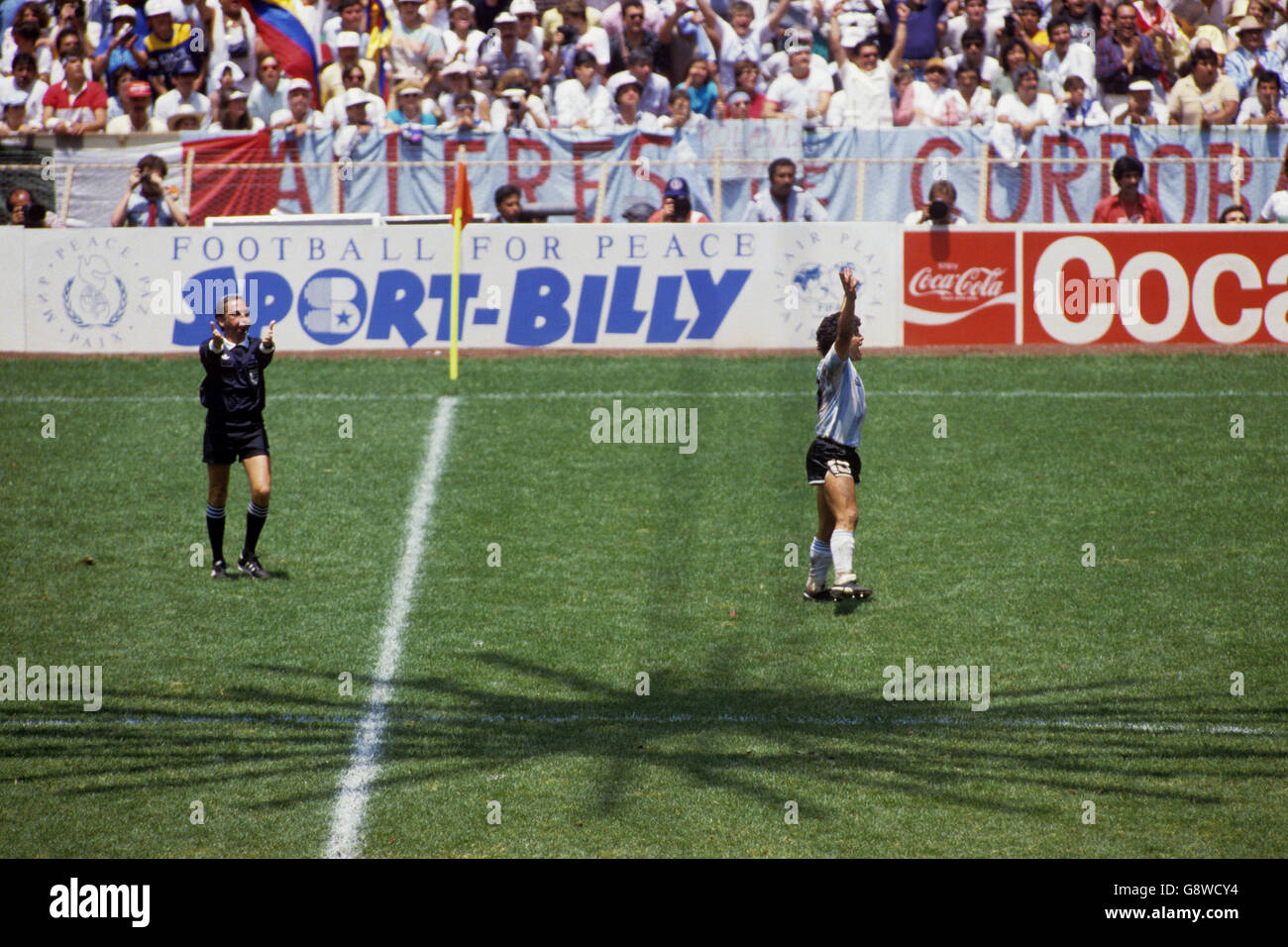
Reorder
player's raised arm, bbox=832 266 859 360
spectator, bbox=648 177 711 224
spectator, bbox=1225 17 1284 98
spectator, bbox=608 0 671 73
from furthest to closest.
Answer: spectator, bbox=608 0 671 73, spectator, bbox=1225 17 1284 98, spectator, bbox=648 177 711 224, player's raised arm, bbox=832 266 859 360

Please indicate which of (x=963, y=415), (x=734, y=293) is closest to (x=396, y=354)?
(x=734, y=293)

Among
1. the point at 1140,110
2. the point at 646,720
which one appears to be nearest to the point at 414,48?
the point at 1140,110

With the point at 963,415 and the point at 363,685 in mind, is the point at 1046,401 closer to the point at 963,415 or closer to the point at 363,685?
the point at 963,415

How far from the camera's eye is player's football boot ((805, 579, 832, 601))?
1009 centimetres

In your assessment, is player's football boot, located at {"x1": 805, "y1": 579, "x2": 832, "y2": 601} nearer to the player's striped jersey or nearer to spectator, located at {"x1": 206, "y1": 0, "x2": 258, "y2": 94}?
the player's striped jersey

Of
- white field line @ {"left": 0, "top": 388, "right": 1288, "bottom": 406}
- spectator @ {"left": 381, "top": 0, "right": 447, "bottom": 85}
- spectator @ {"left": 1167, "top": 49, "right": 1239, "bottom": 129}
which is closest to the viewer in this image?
white field line @ {"left": 0, "top": 388, "right": 1288, "bottom": 406}

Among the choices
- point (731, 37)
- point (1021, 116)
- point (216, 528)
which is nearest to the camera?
point (216, 528)

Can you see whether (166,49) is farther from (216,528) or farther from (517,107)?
(216,528)

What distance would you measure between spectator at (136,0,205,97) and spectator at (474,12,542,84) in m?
4.07

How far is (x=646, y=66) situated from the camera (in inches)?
832

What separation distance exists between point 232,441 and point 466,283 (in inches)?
288

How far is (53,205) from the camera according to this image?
19047 millimetres

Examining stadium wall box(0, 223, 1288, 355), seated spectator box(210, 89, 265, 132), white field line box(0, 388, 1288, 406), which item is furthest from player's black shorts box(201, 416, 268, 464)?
seated spectator box(210, 89, 265, 132)

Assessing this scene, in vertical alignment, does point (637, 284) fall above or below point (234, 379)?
above
